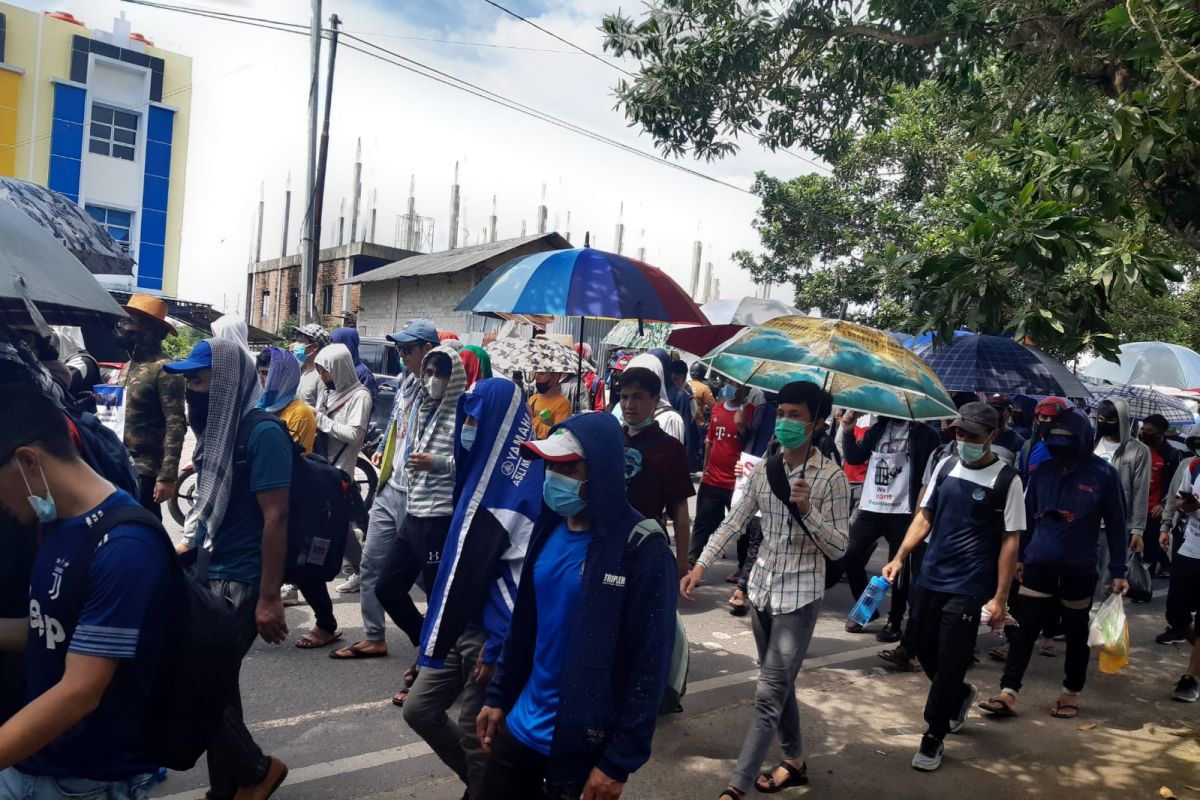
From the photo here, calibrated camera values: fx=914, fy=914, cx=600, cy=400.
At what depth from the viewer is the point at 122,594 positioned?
6.69 ft

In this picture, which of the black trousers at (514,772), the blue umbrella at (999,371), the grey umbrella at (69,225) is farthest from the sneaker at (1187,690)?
the grey umbrella at (69,225)

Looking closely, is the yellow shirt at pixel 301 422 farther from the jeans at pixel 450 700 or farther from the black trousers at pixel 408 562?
the jeans at pixel 450 700

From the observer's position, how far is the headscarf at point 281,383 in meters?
4.68

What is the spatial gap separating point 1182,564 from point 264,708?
6.10m

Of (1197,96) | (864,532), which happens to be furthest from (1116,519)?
(1197,96)

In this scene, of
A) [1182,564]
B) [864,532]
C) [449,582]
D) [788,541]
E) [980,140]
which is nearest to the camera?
[449,582]

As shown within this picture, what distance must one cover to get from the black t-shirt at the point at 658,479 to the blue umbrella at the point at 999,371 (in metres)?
2.50

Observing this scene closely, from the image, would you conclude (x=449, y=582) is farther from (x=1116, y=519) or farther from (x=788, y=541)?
(x=1116, y=519)

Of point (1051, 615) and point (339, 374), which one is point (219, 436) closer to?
point (339, 374)

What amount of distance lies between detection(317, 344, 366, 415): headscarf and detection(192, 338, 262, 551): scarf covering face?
10.7ft

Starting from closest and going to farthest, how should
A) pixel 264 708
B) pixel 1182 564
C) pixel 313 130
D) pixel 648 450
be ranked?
1. pixel 264 708
2. pixel 648 450
3. pixel 1182 564
4. pixel 313 130

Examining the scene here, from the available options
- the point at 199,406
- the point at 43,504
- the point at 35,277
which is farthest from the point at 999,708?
the point at 35,277

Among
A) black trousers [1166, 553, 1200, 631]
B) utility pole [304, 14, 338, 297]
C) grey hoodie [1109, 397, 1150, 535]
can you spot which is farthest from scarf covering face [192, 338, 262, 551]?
utility pole [304, 14, 338, 297]

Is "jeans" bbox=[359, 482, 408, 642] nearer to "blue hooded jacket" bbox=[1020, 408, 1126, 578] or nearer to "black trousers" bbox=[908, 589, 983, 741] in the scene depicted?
"black trousers" bbox=[908, 589, 983, 741]
